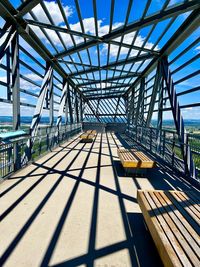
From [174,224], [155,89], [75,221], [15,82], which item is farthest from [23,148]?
[155,89]

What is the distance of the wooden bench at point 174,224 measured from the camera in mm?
1414

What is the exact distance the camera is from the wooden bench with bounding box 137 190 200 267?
1414mm

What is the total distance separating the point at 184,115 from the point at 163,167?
174cm

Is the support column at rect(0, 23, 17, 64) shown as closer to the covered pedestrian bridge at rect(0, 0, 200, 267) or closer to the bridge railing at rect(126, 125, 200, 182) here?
the covered pedestrian bridge at rect(0, 0, 200, 267)

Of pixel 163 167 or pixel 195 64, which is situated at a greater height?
pixel 195 64

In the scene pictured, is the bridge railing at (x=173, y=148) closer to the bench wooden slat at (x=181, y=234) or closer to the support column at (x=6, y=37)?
the bench wooden slat at (x=181, y=234)

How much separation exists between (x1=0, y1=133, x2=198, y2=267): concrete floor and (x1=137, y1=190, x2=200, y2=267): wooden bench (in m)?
0.36

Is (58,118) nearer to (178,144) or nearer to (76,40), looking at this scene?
(76,40)

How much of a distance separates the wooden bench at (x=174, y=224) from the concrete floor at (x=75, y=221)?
359 mm

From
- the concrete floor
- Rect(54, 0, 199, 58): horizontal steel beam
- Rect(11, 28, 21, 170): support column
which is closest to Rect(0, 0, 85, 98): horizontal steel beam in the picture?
Rect(11, 28, 21, 170): support column

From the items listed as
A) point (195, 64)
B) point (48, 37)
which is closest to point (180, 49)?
point (195, 64)

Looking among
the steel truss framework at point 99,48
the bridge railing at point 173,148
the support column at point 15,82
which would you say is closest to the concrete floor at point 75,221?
the bridge railing at point 173,148

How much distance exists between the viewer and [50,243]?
200cm

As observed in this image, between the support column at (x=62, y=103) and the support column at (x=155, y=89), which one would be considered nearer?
the support column at (x=155, y=89)
